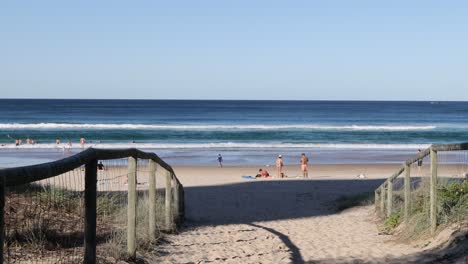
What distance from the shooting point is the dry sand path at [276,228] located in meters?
8.56

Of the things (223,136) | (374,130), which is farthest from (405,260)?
(374,130)

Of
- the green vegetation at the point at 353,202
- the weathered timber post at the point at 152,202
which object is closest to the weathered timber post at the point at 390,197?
the green vegetation at the point at 353,202

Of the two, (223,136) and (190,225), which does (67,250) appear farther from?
(223,136)

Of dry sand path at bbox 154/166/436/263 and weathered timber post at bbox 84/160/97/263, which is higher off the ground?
weathered timber post at bbox 84/160/97/263

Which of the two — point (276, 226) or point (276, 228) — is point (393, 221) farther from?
point (276, 226)

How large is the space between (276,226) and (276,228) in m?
0.44

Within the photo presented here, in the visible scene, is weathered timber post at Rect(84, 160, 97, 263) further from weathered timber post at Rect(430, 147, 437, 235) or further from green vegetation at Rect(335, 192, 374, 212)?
green vegetation at Rect(335, 192, 374, 212)

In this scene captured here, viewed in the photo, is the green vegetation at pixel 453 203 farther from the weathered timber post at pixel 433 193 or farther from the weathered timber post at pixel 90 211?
the weathered timber post at pixel 90 211

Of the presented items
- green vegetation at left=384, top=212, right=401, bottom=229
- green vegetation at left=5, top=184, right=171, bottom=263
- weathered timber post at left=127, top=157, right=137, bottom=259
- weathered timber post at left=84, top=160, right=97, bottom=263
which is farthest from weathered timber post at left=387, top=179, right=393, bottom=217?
weathered timber post at left=84, top=160, right=97, bottom=263

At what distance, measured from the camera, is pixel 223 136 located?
55906 millimetres

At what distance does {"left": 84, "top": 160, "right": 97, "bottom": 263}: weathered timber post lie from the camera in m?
4.88

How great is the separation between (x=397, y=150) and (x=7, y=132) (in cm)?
3072

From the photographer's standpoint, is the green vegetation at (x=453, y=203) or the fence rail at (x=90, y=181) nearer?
the fence rail at (x=90, y=181)

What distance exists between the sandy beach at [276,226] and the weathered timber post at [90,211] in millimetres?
2615
